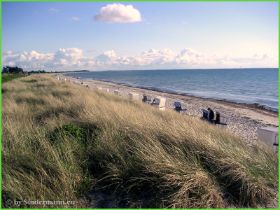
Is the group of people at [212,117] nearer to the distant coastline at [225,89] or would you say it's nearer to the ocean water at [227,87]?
the distant coastline at [225,89]

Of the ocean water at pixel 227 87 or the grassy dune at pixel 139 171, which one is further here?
the ocean water at pixel 227 87

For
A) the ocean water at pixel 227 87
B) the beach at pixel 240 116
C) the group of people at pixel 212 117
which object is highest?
the group of people at pixel 212 117

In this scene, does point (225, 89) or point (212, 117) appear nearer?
point (212, 117)

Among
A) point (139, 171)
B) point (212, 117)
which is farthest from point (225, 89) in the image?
point (139, 171)

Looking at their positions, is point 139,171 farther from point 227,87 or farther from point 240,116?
point 227,87

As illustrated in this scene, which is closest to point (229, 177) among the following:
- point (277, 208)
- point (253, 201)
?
point (253, 201)

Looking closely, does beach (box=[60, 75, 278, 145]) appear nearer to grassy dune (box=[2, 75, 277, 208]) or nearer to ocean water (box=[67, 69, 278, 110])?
grassy dune (box=[2, 75, 277, 208])

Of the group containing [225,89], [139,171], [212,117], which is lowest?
[225,89]

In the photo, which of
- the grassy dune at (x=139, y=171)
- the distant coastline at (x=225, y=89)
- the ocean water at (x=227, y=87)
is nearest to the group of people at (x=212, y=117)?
the grassy dune at (x=139, y=171)

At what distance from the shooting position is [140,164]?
176 inches

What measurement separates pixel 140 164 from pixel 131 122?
6.99 ft

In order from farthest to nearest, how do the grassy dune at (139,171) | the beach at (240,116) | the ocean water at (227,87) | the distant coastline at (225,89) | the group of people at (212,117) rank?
the ocean water at (227,87) → the distant coastline at (225,89) → the beach at (240,116) → the group of people at (212,117) → the grassy dune at (139,171)

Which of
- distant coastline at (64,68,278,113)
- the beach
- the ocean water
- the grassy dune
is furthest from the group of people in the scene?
the ocean water

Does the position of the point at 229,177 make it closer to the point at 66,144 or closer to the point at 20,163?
the point at 66,144
